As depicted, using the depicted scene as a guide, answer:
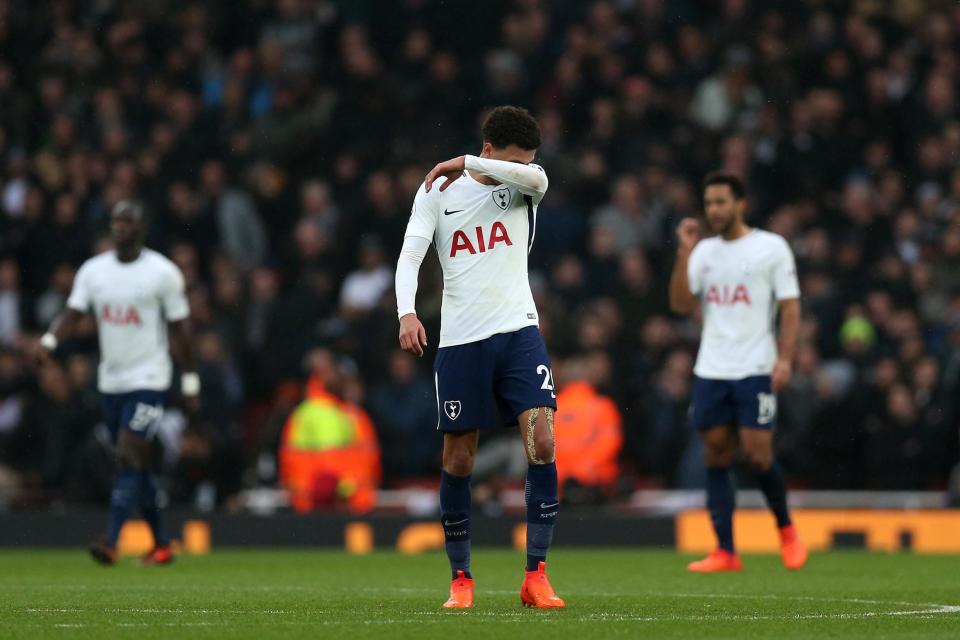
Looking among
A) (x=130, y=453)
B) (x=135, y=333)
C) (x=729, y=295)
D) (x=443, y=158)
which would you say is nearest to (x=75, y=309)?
(x=135, y=333)

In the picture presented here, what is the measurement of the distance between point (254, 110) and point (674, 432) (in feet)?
22.6

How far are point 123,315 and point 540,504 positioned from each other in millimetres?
5419

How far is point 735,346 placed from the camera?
451 inches

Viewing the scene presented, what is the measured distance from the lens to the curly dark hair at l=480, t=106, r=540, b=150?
8.18m

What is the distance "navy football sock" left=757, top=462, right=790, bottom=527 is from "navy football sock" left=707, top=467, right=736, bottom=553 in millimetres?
223

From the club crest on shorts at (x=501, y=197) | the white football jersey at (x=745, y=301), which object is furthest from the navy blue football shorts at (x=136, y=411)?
the club crest on shorts at (x=501, y=197)

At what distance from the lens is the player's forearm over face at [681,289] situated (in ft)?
37.3

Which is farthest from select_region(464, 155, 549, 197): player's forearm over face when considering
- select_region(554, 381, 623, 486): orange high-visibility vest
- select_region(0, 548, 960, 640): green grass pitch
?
select_region(554, 381, 623, 486): orange high-visibility vest

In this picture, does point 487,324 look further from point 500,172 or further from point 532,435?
point 500,172

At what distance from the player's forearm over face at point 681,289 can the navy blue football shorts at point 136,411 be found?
3741mm

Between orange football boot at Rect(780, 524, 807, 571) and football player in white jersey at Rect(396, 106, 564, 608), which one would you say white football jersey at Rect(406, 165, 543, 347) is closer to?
football player in white jersey at Rect(396, 106, 564, 608)

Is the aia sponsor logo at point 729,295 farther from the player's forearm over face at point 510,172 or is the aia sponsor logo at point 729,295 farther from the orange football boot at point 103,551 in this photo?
the orange football boot at point 103,551

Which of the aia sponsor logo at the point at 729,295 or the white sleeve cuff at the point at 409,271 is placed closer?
the white sleeve cuff at the point at 409,271

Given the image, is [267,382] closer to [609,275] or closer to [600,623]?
[609,275]
